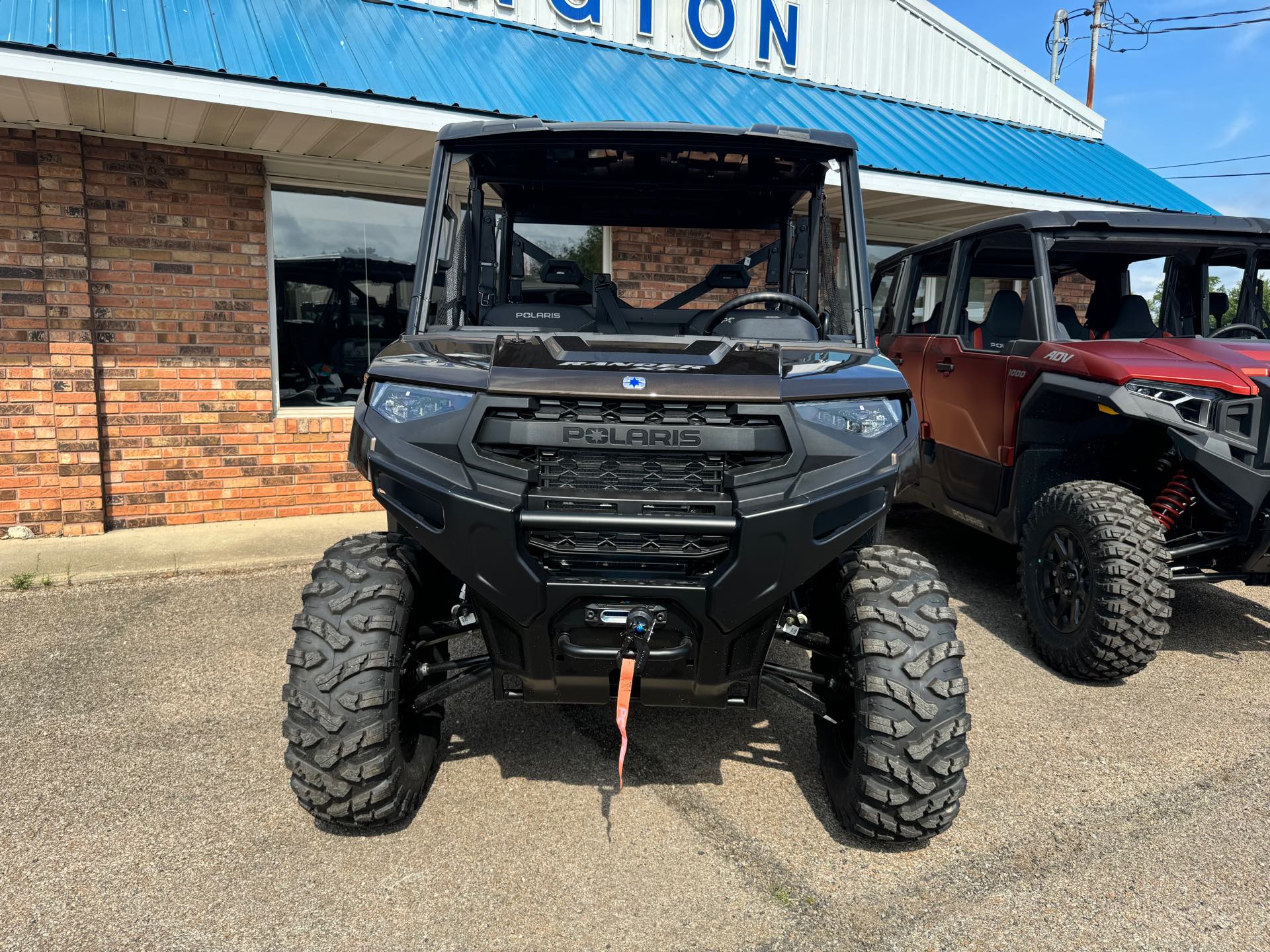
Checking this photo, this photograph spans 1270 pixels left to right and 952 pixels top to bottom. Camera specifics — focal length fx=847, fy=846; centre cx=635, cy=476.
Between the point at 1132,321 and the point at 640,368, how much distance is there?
13.9 ft

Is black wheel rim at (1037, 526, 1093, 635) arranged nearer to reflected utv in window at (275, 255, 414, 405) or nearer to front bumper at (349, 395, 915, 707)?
front bumper at (349, 395, 915, 707)

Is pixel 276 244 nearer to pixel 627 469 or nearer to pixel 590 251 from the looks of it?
pixel 590 251

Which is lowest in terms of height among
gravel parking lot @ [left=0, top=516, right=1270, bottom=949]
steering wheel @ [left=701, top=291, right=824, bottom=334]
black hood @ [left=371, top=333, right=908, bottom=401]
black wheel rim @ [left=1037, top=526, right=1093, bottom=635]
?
gravel parking lot @ [left=0, top=516, right=1270, bottom=949]

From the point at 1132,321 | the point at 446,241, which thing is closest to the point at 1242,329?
the point at 1132,321

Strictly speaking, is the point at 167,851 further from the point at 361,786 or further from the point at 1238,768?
the point at 1238,768

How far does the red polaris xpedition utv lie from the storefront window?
4.19 meters

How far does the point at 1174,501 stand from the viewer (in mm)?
4047

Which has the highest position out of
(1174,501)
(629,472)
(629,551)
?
(629,472)

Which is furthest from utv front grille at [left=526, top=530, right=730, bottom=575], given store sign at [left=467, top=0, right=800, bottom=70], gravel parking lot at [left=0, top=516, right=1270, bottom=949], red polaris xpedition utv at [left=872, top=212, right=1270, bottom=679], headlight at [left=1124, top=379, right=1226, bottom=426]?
store sign at [left=467, top=0, right=800, bottom=70]

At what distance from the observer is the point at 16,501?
19.9 ft

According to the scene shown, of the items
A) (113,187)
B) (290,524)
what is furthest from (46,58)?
(290,524)

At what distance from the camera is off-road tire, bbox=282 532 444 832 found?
8.14ft

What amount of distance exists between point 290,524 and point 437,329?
13.9 ft

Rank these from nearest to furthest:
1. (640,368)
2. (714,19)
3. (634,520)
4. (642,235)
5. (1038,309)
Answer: (634,520)
(640,368)
(642,235)
(1038,309)
(714,19)
